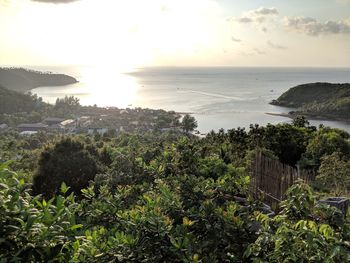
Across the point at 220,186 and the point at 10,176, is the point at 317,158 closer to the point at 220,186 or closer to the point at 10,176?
the point at 220,186

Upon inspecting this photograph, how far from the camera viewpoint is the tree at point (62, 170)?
1001cm

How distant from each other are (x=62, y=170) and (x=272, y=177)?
243 inches

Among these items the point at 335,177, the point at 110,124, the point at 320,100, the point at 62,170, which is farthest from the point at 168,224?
the point at 320,100

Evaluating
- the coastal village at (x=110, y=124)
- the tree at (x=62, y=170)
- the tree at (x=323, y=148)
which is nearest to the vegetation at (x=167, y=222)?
the tree at (x=62, y=170)

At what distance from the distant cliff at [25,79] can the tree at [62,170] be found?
102 metres

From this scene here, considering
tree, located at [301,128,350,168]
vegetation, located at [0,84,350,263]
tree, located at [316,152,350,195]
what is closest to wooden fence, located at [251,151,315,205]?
vegetation, located at [0,84,350,263]

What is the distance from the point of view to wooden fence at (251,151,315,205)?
6.31m

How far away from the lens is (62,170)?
10320mm

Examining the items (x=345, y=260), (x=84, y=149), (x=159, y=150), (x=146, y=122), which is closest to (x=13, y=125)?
(x=146, y=122)

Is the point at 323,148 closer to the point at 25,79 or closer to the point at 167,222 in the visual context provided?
the point at 167,222

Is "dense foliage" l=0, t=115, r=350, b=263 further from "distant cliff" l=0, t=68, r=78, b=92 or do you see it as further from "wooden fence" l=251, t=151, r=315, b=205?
"distant cliff" l=0, t=68, r=78, b=92

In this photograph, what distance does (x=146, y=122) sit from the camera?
5934 centimetres

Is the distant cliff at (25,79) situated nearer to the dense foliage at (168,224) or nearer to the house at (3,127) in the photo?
the house at (3,127)

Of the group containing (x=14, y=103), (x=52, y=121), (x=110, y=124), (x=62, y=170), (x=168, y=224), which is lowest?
(x=52, y=121)
